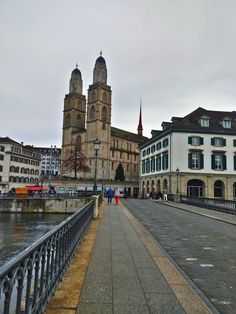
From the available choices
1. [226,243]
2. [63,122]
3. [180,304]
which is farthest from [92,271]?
[63,122]

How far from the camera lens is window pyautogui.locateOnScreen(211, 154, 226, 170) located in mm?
46775

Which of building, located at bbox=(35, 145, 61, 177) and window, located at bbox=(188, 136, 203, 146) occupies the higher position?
building, located at bbox=(35, 145, 61, 177)

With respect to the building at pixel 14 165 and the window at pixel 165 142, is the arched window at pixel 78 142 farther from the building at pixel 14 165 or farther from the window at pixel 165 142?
the window at pixel 165 142

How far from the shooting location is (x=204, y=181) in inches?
1818

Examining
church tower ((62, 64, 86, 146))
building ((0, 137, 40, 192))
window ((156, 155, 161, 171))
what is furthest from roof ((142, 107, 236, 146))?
church tower ((62, 64, 86, 146))

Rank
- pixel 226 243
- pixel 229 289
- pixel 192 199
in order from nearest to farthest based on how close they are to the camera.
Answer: pixel 229 289
pixel 226 243
pixel 192 199

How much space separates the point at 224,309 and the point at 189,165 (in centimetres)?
4278

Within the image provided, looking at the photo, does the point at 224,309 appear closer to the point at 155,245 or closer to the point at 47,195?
the point at 155,245

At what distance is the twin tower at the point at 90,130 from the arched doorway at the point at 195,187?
139ft

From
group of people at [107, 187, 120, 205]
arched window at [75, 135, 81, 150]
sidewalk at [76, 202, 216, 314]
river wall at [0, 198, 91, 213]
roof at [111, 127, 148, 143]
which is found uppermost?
roof at [111, 127, 148, 143]

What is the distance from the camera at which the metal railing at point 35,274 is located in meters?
2.64

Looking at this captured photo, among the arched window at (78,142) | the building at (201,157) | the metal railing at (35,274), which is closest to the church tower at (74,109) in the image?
the arched window at (78,142)

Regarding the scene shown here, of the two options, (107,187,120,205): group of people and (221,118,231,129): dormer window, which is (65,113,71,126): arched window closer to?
(221,118,231,129): dormer window

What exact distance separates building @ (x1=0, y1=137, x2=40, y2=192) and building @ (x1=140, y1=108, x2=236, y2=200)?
49.2 meters
